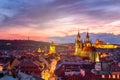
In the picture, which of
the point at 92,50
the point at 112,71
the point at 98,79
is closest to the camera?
the point at 98,79

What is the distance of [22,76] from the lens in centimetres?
4478

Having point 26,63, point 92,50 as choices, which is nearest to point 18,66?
point 26,63

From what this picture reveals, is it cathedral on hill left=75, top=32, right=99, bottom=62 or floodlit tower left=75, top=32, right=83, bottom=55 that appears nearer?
cathedral on hill left=75, top=32, right=99, bottom=62

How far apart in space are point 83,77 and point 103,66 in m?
→ 12.5

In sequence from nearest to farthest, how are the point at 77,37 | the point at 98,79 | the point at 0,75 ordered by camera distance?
the point at 0,75
the point at 98,79
the point at 77,37

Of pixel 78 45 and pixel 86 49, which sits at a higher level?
pixel 78 45

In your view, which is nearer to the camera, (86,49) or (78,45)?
(86,49)

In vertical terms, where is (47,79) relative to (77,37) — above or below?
below

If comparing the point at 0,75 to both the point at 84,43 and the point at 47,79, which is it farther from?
the point at 84,43

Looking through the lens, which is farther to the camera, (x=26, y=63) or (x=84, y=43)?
(x=84, y=43)

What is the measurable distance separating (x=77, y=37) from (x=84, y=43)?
530 cm

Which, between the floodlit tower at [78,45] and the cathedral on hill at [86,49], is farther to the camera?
the floodlit tower at [78,45]

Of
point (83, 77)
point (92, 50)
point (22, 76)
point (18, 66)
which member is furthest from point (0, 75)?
point (92, 50)

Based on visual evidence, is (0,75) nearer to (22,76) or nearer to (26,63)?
(22,76)
